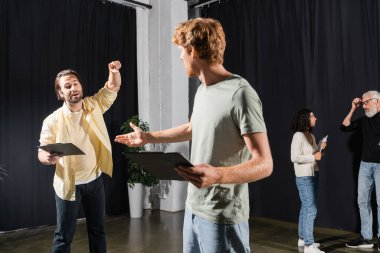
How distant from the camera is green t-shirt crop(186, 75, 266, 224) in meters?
1.25

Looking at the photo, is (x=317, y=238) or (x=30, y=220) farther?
(x=30, y=220)

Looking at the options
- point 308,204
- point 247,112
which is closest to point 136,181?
point 308,204

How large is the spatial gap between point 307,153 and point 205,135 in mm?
2650

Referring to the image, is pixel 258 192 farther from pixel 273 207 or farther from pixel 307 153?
pixel 307 153

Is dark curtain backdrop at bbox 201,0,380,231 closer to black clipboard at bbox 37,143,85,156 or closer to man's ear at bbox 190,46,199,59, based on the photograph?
black clipboard at bbox 37,143,85,156

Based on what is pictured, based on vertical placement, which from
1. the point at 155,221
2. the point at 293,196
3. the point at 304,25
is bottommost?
the point at 155,221

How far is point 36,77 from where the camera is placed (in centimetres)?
511

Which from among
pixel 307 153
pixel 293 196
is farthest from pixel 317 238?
pixel 307 153

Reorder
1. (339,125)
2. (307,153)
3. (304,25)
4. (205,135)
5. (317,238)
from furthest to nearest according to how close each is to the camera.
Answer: (304,25) → (339,125) → (317,238) → (307,153) → (205,135)

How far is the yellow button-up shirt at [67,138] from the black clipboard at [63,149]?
21cm

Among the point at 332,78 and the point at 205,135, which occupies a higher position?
the point at 332,78

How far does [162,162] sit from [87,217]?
1.66 meters

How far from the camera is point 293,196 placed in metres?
5.10

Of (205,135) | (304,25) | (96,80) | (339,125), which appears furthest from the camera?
(96,80)
